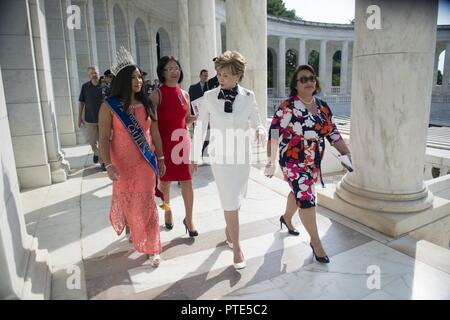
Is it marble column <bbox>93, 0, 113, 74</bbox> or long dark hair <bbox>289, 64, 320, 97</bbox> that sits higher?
marble column <bbox>93, 0, 113, 74</bbox>

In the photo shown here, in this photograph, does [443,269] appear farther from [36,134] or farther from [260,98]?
[36,134]

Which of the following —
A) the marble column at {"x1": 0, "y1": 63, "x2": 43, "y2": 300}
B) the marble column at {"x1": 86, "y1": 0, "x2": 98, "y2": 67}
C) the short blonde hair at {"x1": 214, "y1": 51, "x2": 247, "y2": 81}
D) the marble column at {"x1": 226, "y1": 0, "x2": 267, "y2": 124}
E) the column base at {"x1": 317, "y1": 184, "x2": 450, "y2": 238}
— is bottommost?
the column base at {"x1": 317, "y1": 184, "x2": 450, "y2": 238}

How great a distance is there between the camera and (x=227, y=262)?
165 inches

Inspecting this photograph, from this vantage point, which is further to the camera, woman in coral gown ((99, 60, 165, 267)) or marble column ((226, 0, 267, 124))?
marble column ((226, 0, 267, 124))

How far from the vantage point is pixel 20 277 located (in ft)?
10.2

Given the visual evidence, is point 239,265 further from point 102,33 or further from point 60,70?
point 102,33

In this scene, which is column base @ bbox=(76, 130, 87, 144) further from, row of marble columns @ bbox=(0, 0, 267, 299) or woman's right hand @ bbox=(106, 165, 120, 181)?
woman's right hand @ bbox=(106, 165, 120, 181)

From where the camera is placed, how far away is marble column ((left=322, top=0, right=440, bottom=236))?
4.61 meters

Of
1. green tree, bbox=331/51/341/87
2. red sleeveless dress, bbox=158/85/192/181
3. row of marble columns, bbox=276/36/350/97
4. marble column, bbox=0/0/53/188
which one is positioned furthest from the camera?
green tree, bbox=331/51/341/87

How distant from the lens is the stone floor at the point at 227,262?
11.7ft

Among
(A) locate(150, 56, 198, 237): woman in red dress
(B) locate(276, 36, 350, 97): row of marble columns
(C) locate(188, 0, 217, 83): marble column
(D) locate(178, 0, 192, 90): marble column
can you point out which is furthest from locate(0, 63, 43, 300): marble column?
(B) locate(276, 36, 350, 97): row of marble columns

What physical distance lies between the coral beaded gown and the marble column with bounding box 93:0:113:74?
49.0 feet

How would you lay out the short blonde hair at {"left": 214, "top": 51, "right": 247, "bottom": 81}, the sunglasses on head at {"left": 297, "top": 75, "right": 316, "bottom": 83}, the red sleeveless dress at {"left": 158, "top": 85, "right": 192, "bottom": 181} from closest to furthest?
1. the short blonde hair at {"left": 214, "top": 51, "right": 247, "bottom": 81}
2. the sunglasses on head at {"left": 297, "top": 75, "right": 316, "bottom": 83}
3. the red sleeveless dress at {"left": 158, "top": 85, "right": 192, "bottom": 181}

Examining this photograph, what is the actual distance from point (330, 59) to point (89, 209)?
50.3 m
